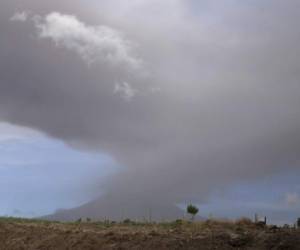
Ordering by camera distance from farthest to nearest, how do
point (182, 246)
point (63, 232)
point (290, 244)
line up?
point (63, 232)
point (182, 246)
point (290, 244)

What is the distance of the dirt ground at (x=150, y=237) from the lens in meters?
21.4

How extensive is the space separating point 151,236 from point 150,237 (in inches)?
5.2

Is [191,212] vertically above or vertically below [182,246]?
above

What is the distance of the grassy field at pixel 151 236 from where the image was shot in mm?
21406

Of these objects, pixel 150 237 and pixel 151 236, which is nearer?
pixel 150 237

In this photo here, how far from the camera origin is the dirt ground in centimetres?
2136

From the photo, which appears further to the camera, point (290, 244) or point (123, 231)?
point (123, 231)

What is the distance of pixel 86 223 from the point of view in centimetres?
3138

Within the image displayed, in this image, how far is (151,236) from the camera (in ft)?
78.9

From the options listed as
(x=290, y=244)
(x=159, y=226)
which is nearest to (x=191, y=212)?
(x=159, y=226)

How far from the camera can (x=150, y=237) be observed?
78.5ft

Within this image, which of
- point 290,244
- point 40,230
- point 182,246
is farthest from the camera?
point 40,230

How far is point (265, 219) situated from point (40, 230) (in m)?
11.2

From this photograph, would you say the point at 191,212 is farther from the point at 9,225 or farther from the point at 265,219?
the point at 9,225
